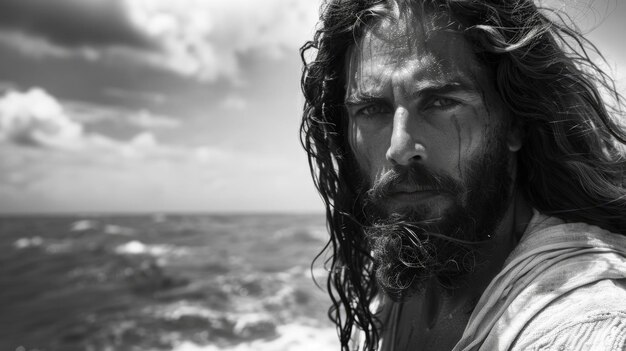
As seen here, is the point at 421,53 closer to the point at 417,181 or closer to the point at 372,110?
the point at 372,110

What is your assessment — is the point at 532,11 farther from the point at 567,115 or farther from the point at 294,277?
the point at 294,277

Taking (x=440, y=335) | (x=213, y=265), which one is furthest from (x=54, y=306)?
(x=440, y=335)

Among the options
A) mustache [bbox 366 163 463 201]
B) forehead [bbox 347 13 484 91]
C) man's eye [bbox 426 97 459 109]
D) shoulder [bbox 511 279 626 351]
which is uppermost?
forehead [bbox 347 13 484 91]

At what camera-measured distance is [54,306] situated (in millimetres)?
13414

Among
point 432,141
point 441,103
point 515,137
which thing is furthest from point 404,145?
point 515,137

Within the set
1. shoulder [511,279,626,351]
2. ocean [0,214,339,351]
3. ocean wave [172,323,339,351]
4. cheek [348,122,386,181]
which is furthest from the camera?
ocean [0,214,339,351]

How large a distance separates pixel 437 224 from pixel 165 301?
39.4 feet

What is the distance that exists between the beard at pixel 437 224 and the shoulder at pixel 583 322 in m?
0.44

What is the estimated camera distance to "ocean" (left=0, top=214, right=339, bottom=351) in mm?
9453

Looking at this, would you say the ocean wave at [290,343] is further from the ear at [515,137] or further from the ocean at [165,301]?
the ear at [515,137]

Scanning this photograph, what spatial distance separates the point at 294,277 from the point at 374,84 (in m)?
13.8

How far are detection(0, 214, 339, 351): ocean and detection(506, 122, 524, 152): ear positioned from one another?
98.6 inches

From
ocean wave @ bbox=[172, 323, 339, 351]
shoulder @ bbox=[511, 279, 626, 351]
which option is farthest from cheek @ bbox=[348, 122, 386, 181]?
ocean wave @ bbox=[172, 323, 339, 351]

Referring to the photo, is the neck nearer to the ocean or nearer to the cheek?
the cheek
